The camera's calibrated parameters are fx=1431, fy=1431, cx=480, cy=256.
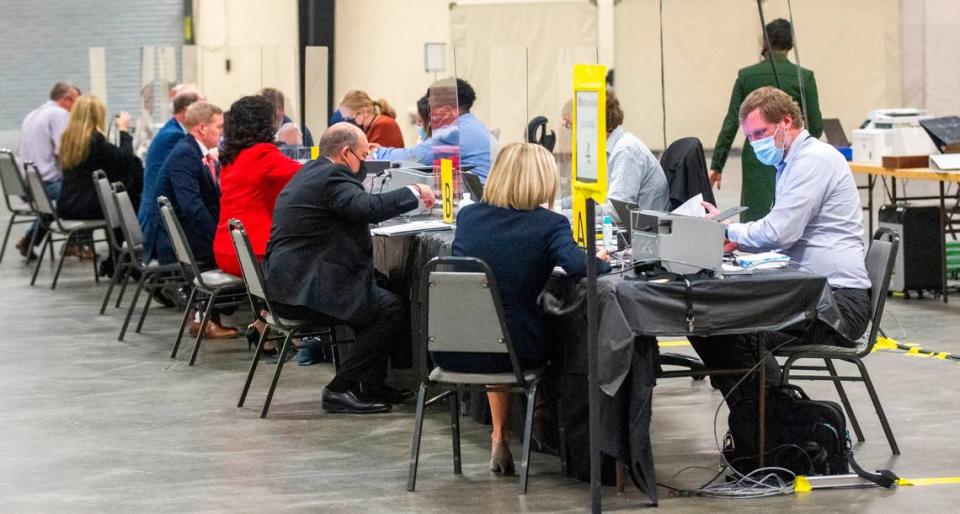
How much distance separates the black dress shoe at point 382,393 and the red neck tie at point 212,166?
6.12 ft

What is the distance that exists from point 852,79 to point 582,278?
432 inches

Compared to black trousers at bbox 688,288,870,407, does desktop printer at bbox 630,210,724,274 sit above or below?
above

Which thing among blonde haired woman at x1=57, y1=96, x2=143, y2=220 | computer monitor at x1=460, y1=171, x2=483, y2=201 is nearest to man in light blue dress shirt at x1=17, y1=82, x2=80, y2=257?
blonde haired woman at x1=57, y1=96, x2=143, y2=220

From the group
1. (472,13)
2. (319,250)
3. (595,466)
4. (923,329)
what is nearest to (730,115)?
(923,329)

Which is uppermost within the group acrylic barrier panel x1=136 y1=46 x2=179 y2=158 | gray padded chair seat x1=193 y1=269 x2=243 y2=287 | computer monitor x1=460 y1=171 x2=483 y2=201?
acrylic barrier panel x1=136 y1=46 x2=179 y2=158

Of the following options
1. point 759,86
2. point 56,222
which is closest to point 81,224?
point 56,222

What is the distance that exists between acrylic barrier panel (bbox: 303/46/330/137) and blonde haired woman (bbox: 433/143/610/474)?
4809mm

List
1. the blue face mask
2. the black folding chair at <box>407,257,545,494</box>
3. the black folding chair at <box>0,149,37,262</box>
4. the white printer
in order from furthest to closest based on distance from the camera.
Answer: the black folding chair at <box>0,149,37,262</box>, the white printer, the blue face mask, the black folding chair at <box>407,257,545,494</box>

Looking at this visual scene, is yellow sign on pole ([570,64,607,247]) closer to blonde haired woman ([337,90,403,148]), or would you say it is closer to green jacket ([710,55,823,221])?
green jacket ([710,55,823,221])

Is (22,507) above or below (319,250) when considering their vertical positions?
below

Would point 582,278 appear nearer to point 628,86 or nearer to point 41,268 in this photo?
point 41,268

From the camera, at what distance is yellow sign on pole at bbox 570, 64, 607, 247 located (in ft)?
11.3

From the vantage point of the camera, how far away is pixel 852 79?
14.2m

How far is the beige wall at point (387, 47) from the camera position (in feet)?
46.1
